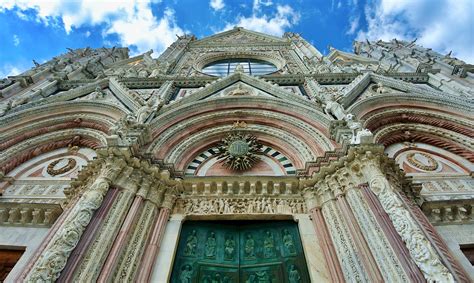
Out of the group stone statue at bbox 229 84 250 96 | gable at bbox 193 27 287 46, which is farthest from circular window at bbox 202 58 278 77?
stone statue at bbox 229 84 250 96

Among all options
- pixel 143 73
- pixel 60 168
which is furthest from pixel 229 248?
pixel 143 73

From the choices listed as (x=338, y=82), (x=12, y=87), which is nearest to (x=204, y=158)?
(x=338, y=82)

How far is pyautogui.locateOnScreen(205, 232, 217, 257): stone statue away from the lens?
539 centimetres

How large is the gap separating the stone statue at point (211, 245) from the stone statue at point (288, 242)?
4.18 ft

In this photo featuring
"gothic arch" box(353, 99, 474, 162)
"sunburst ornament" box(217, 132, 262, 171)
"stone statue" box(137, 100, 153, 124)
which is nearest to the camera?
"sunburst ornament" box(217, 132, 262, 171)

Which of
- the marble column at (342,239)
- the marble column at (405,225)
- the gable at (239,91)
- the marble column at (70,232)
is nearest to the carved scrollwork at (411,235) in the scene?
the marble column at (405,225)

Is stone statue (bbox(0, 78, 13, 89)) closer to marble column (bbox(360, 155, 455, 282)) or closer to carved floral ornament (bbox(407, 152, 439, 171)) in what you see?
marble column (bbox(360, 155, 455, 282))

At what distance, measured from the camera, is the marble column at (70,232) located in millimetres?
3699

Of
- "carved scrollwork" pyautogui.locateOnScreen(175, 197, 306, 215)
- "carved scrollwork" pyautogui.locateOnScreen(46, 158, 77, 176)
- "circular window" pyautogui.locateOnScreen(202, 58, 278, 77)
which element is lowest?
"carved scrollwork" pyautogui.locateOnScreen(175, 197, 306, 215)

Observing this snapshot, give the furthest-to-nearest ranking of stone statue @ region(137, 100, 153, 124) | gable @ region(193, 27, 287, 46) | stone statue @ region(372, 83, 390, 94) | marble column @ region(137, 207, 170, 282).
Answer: gable @ region(193, 27, 287, 46), stone statue @ region(372, 83, 390, 94), stone statue @ region(137, 100, 153, 124), marble column @ region(137, 207, 170, 282)

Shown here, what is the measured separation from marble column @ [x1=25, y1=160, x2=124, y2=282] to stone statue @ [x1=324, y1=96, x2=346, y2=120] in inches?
208

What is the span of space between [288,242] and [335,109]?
3953 mm

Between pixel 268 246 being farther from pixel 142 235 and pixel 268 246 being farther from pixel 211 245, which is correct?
pixel 142 235

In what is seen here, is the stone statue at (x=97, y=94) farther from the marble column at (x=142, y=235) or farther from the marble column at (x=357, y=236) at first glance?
the marble column at (x=357, y=236)
